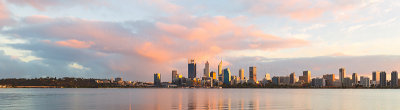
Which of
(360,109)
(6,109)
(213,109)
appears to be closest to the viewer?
(6,109)

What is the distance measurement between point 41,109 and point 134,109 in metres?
16.4

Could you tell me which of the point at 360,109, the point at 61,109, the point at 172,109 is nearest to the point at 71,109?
the point at 61,109

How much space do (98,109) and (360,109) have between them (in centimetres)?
5160

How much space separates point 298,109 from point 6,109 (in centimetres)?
5315

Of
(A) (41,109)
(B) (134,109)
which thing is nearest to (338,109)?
(B) (134,109)

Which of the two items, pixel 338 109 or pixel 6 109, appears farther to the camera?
pixel 338 109

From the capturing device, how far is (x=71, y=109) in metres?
63.2

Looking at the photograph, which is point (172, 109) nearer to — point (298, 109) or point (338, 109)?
point (298, 109)

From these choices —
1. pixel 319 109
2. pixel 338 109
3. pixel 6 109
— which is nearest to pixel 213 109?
pixel 319 109

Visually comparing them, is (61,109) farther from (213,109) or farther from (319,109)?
(319,109)

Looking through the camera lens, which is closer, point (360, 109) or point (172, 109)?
point (172, 109)

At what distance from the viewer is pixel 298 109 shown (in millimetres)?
66125

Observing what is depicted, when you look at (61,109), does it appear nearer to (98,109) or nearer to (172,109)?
(98,109)

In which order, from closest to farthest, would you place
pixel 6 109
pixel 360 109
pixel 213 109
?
pixel 6 109 < pixel 213 109 < pixel 360 109
